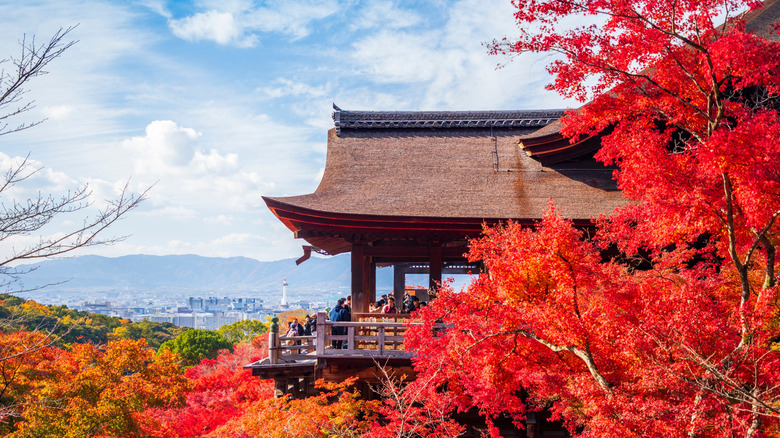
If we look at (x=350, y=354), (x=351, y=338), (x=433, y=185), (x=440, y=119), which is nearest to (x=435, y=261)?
(x=433, y=185)

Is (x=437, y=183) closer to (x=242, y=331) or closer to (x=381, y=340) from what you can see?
(x=381, y=340)

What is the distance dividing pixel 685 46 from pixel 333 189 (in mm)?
7378

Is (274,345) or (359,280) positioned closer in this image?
(274,345)

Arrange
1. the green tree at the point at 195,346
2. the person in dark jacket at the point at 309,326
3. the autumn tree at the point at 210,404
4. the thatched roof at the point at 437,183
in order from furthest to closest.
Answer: the green tree at the point at 195,346
the autumn tree at the point at 210,404
the person in dark jacket at the point at 309,326
the thatched roof at the point at 437,183

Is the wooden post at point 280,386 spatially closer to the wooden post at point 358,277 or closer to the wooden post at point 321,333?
the wooden post at point 321,333

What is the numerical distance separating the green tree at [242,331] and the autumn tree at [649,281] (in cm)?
4027

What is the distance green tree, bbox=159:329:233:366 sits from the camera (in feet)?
119

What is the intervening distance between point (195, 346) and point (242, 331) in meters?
11.1

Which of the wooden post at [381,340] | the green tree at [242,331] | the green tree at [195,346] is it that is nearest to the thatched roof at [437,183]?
the wooden post at [381,340]

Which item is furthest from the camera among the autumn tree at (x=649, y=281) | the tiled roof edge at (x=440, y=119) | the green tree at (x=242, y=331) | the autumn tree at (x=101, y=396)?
the green tree at (x=242, y=331)

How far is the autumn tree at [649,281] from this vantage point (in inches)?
240

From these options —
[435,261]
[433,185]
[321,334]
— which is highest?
[433,185]

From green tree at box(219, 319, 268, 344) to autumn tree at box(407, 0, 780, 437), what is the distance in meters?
40.3

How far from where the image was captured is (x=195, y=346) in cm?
3700
